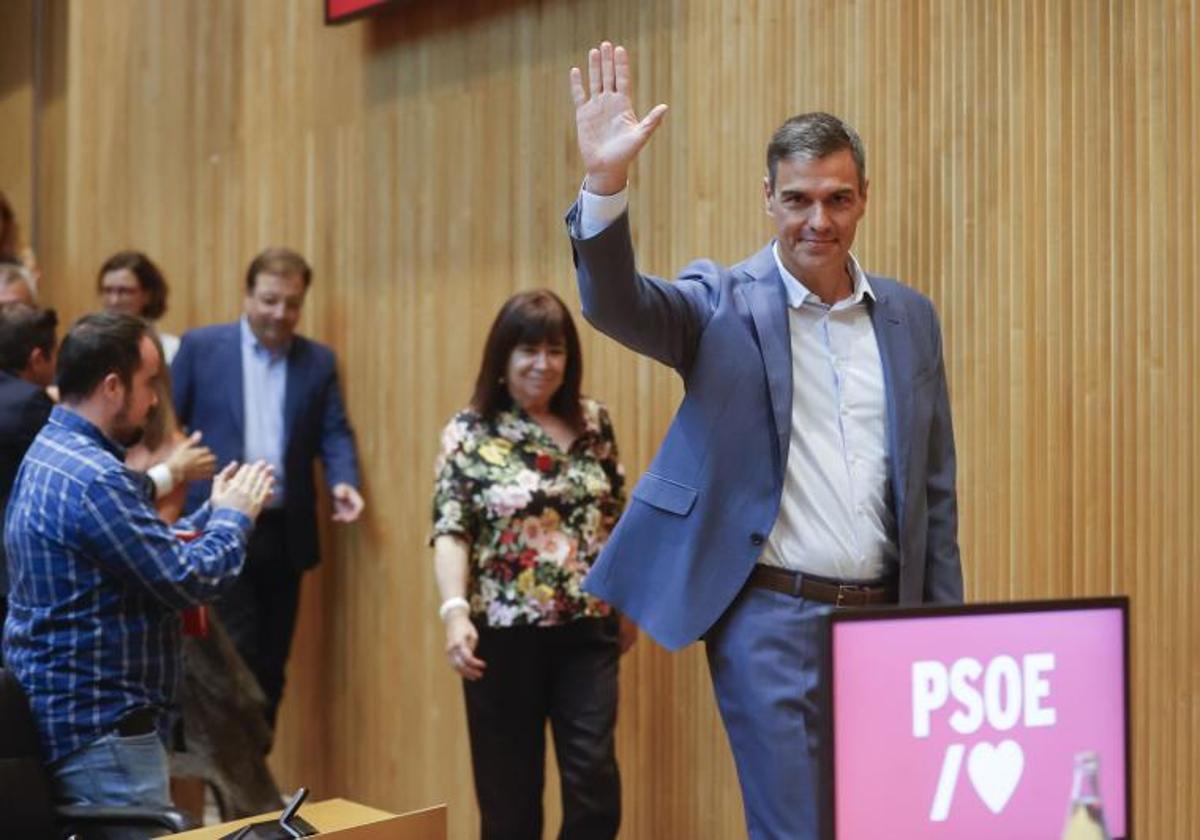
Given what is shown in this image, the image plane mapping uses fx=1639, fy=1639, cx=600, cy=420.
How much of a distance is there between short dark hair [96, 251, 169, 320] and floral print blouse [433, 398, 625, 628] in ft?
7.25

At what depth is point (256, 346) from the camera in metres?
5.56

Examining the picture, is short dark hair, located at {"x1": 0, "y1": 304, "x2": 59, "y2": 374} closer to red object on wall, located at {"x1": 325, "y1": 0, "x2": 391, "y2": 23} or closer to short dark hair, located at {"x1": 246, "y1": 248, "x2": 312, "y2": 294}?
short dark hair, located at {"x1": 246, "y1": 248, "x2": 312, "y2": 294}

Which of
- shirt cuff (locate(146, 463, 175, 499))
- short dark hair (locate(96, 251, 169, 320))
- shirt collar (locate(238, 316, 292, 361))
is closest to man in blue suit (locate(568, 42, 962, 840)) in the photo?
shirt cuff (locate(146, 463, 175, 499))

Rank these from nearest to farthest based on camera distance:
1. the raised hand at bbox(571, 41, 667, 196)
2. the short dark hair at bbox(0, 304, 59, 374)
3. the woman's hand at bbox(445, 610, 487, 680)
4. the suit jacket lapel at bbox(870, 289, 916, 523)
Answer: the raised hand at bbox(571, 41, 667, 196) → the suit jacket lapel at bbox(870, 289, 916, 523) → the woman's hand at bbox(445, 610, 487, 680) → the short dark hair at bbox(0, 304, 59, 374)

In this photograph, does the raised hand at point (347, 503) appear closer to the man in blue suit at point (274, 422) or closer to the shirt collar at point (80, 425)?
the man in blue suit at point (274, 422)

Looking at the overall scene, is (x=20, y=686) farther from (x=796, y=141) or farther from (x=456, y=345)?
(x=456, y=345)

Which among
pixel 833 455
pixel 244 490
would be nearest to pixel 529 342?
pixel 244 490

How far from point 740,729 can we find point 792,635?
191 mm

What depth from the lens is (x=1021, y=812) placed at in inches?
72.4

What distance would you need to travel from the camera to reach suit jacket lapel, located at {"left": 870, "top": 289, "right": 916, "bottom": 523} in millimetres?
2826

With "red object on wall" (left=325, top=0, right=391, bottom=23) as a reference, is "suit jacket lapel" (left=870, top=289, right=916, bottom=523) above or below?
below

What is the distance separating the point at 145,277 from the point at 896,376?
12.3 ft

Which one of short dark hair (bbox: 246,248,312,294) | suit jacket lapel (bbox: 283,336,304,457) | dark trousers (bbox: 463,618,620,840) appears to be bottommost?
dark trousers (bbox: 463,618,620,840)

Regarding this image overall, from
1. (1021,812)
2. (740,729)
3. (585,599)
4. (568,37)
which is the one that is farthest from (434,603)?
(1021,812)
